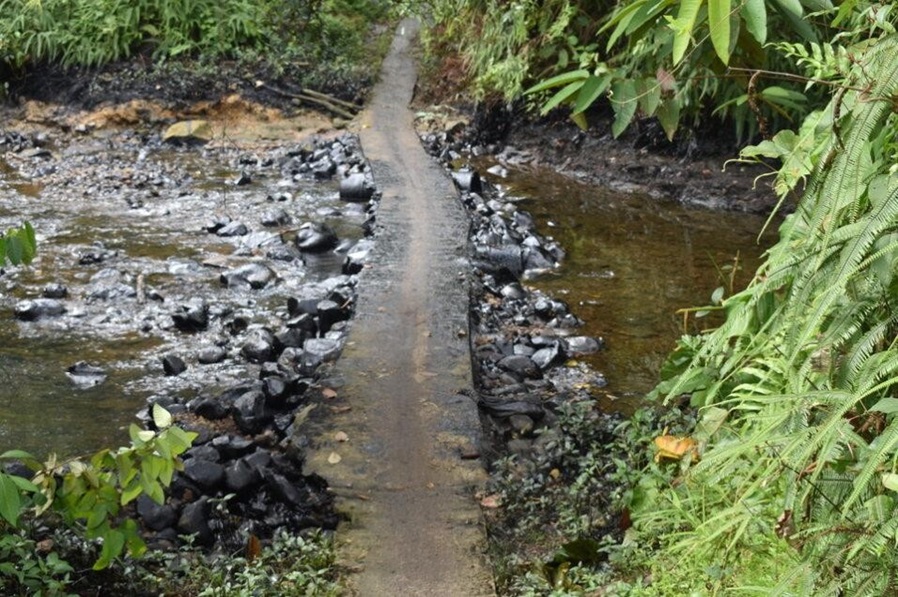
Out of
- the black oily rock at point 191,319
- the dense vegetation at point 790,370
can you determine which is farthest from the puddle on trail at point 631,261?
the black oily rock at point 191,319

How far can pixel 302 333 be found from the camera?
6.04 meters

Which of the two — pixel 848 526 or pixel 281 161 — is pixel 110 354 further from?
pixel 281 161

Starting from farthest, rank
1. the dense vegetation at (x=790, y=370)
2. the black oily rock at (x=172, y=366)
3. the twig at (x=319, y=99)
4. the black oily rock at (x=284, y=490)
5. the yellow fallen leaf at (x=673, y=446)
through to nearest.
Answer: the twig at (x=319, y=99), the black oily rock at (x=172, y=366), the black oily rock at (x=284, y=490), the yellow fallen leaf at (x=673, y=446), the dense vegetation at (x=790, y=370)

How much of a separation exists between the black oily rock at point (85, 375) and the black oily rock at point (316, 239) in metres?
2.61

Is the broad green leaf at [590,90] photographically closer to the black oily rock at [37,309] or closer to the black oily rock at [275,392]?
the black oily rock at [275,392]

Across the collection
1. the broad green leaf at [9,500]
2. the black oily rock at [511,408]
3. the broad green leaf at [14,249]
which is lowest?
the black oily rock at [511,408]

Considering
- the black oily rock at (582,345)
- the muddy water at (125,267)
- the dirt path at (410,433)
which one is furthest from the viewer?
the black oily rock at (582,345)

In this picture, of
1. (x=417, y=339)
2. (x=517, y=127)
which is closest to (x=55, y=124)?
(x=517, y=127)

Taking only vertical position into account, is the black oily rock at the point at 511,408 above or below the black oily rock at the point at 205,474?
below

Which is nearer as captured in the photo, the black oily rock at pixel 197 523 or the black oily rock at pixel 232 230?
the black oily rock at pixel 197 523

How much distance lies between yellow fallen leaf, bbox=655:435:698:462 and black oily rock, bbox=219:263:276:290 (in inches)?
154

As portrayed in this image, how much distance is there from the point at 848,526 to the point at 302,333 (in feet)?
13.5

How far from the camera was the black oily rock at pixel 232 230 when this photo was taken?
845 cm

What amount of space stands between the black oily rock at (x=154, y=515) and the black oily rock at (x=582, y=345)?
2896mm
